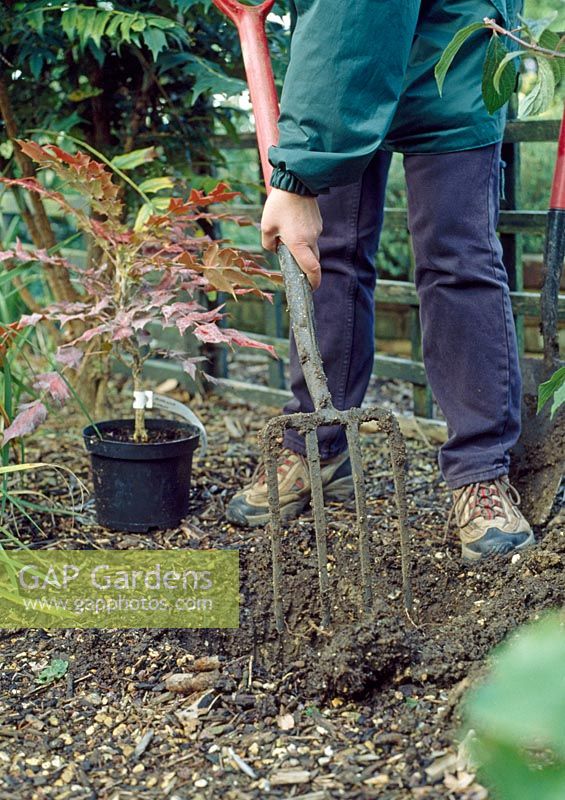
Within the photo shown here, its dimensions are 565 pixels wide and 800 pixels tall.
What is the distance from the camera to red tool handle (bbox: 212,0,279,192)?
6.20 ft

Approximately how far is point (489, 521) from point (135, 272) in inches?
39.9

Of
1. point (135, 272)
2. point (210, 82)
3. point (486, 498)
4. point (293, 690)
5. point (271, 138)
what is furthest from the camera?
point (210, 82)

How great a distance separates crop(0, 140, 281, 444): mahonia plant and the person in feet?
0.79

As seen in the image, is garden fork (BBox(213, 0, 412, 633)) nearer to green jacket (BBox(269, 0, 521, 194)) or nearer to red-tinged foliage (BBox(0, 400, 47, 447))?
green jacket (BBox(269, 0, 521, 194))

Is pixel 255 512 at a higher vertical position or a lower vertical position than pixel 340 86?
lower

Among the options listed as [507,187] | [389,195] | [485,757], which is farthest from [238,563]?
[389,195]

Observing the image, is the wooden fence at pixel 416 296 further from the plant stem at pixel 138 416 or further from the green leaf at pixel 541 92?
the green leaf at pixel 541 92

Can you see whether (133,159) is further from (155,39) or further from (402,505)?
(402,505)

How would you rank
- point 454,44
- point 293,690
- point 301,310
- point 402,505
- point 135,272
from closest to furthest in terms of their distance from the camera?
point 454,44
point 293,690
point 402,505
point 301,310
point 135,272

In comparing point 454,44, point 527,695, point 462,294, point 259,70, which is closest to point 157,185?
point 259,70

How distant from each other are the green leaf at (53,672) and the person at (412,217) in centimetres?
72

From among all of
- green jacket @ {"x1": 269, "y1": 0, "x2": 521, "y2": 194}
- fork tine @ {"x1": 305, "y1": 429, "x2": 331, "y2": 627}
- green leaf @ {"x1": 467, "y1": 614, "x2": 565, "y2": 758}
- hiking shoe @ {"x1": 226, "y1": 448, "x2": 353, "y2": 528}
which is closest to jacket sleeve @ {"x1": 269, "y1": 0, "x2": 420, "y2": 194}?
green jacket @ {"x1": 269, "y1": 0, "x2": 521, "y2": 194}

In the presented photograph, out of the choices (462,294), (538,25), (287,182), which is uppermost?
(538,25)

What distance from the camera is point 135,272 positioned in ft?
7.04
